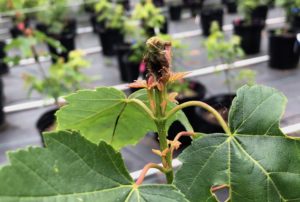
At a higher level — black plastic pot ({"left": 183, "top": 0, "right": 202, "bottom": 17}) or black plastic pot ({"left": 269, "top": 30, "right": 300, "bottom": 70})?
black plastic pot ({"left": 183, "top": 0, "right": 202, "bottom": 17})

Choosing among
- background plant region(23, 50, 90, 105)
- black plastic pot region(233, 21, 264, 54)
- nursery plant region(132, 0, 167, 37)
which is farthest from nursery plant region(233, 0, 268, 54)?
background plant region(23, 50, 90, 105)

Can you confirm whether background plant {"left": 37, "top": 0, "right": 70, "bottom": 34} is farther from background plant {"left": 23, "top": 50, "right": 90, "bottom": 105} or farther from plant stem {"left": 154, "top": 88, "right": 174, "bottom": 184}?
plant stem {"left": 154, "top": 88, "right": 174, "bottom": 184}

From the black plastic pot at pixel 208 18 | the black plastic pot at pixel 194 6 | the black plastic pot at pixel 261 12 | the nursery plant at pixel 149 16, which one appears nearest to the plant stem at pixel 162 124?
the nursery plant at pixel 149 16

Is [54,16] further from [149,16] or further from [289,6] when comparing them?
[289,6]

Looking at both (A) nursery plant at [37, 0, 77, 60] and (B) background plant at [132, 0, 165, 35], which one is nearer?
(B) background plant at [132, 0, 165, 35]

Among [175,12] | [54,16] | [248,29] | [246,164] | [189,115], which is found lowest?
[189,115]

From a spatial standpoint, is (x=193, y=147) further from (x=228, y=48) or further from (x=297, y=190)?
(x=228, y=48)

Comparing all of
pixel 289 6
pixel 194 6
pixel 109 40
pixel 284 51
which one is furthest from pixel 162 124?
pixel 194 6
